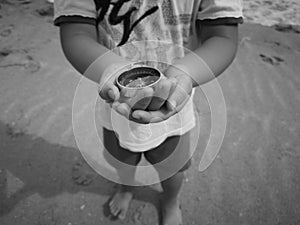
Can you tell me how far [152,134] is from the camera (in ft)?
3.15

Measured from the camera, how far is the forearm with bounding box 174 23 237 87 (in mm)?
812

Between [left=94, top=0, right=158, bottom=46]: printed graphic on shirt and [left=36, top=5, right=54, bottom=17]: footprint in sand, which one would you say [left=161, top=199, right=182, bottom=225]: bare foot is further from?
[left=36, top=5, right=54, bottom=17]: footprint in sand

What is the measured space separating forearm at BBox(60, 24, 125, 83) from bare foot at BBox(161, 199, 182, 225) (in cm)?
70

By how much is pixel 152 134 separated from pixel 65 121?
0.94 meters

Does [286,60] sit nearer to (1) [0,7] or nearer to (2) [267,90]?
(2) [267,90]

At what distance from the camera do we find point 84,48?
2.76 feet

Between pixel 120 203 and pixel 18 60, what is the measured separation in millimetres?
1388

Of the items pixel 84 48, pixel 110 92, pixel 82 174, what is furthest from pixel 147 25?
pixel 82 174

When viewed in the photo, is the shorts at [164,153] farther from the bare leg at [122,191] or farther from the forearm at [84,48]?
the forearm at [84,48]

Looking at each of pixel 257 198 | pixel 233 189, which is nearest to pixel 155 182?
pixel 233 189

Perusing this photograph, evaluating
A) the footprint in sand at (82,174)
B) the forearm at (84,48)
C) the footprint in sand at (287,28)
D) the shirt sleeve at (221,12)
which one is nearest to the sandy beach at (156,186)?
the footprint in sand at (82,174)

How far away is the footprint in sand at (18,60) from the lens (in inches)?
84.2

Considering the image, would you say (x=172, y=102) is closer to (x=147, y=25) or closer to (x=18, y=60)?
(x=147, y=25)

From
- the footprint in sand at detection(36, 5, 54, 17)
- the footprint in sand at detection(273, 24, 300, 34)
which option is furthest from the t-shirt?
the footprint in sand at detection(36, 5, 54, 17)
